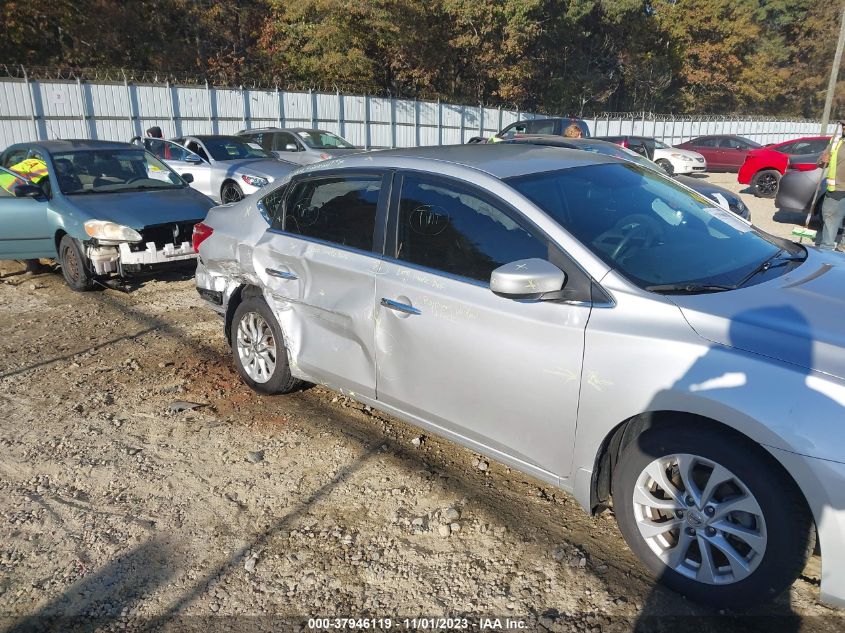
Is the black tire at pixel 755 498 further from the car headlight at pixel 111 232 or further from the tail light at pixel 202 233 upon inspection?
the car headlight at pixel 111 232

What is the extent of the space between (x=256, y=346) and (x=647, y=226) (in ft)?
8.95

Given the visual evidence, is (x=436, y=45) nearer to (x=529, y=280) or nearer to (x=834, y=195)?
(x=834, y=195)

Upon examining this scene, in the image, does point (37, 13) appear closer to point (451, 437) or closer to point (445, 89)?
point (445, 89)

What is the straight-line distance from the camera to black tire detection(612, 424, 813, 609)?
2.43 meters

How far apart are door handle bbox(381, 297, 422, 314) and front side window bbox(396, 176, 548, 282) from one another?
236 mm

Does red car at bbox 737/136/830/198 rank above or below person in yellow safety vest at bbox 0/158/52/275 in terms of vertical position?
below

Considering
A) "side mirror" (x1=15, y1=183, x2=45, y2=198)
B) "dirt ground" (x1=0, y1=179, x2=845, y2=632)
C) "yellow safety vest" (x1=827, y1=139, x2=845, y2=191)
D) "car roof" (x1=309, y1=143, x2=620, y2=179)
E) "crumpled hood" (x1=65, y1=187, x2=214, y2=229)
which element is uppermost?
"car roof" (x1=309, y1=143, x2=620, y2=179)

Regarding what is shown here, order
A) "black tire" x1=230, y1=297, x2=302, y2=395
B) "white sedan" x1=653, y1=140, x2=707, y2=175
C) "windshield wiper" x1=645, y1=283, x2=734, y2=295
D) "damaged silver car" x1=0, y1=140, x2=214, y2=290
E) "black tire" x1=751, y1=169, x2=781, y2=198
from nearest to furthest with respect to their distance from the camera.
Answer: "windshield wiper" x1=645, y1=283, x2=734, y2=295 → "black tire" x1=230, y1=297, x2=302, y2=395 → "damaged silver car" x1=0, y1=140, x2=214, y2=290 → "black tire" x1=751, y1=169, x2=781, y2=198 → "white sedan" x1=653, y1=140, x2=707, y2=175

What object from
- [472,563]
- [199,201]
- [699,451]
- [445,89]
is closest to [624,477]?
[699,451]

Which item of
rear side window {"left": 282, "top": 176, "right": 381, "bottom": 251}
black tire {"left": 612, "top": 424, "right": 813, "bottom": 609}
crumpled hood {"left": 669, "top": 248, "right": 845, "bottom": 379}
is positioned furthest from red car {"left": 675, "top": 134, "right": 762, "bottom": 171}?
black tire {"left": 612, "top": 424, "right": 813, "bottom": 609}

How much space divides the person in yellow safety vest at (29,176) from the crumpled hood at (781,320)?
7.60 m

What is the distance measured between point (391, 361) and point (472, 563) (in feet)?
3.67

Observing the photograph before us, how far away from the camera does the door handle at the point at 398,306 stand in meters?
3.46

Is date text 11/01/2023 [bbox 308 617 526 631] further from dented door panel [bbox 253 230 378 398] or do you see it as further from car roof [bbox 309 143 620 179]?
car roof [bbox 309 143 620 179]
